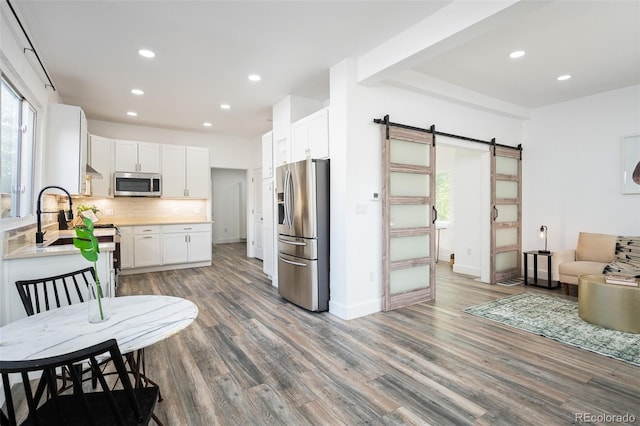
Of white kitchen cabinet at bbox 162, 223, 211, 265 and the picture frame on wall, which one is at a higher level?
the picture frame on wall

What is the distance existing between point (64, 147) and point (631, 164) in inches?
309

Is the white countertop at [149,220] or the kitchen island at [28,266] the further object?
the white countertop at [149,220]

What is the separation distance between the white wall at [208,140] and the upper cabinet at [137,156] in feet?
1.46

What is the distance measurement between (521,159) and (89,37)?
6426 mm

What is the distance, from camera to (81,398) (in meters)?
1.08

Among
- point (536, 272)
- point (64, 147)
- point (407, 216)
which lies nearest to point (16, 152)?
point (64, 147)

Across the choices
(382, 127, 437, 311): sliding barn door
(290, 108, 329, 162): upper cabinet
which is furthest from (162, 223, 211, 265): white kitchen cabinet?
(382, 127, 437, 311): sliding barn door

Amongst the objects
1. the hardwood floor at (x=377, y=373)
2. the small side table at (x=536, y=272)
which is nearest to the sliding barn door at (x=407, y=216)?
the hardwood floor at (x=377, y=373)

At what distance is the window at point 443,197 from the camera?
7172mm

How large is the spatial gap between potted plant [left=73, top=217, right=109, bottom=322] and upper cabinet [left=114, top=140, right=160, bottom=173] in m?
5.13

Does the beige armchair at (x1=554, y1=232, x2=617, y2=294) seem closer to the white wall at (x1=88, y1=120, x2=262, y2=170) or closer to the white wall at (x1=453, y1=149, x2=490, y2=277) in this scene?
the white wall at (x1=453, y1=149, x2=490, y2=277)

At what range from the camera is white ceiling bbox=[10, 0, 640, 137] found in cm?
263

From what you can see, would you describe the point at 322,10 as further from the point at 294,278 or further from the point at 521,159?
the point at 521,159

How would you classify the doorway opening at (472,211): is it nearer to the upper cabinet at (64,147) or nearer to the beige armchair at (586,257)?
the beige armchair at (586,257)
